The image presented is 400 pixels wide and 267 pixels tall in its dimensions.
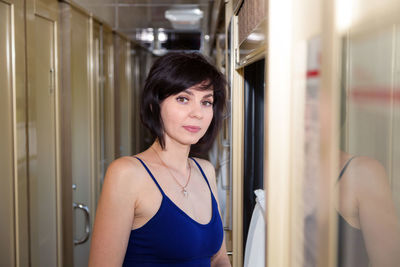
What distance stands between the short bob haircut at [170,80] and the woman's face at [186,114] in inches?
0.7

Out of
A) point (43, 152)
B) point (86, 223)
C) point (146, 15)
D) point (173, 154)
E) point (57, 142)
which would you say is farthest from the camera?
point (146, 15)

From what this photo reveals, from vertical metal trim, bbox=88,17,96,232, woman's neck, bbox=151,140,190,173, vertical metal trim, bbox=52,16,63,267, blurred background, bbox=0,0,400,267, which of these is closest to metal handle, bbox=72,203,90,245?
blurred background, bbox=0,0,400,267

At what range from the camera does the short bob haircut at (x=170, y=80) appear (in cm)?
140

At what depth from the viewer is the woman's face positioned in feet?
4.60

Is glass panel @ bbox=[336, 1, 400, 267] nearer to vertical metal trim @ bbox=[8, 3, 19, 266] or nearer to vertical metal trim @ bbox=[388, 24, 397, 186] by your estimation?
vertical metal trim @ bbox=[388, 24, 397, 186]

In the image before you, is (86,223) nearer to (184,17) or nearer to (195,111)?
(195,111)

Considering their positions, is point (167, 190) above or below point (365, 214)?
below

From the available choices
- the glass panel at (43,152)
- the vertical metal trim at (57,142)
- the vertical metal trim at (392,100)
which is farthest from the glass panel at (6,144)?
the vertical metal trim at (392,100)

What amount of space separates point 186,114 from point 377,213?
0.91 m

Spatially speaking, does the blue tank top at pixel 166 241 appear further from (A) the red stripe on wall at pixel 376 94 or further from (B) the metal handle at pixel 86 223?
(B) the metal handle at pixel 86 223

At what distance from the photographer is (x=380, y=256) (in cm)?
53

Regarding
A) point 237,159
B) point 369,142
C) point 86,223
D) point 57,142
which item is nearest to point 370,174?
point 369,142

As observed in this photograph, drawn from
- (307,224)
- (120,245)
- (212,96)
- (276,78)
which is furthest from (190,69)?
(307,224)

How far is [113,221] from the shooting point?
1242 mm
